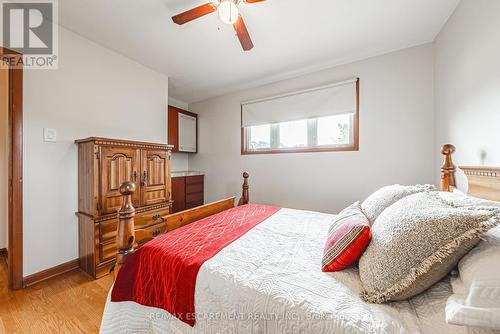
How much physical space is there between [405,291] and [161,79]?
134 inches

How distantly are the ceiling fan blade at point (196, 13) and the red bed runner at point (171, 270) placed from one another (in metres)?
1.63

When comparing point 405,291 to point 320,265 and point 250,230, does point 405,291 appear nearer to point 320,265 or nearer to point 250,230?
point 320,265

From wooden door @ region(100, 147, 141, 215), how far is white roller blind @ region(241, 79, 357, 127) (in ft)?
6.07

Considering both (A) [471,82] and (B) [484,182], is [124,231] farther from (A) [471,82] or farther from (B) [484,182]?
(A) [471,82]

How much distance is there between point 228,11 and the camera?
1.42 meters

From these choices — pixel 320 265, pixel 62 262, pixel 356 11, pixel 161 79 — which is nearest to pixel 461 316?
pixel 320 265

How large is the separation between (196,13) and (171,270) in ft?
5.89

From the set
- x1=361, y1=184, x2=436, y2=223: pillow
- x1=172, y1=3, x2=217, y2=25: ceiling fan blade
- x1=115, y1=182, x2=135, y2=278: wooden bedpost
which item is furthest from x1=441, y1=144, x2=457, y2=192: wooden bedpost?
x1=115, y1=182, x2=135, y2=278: wooden bedpost

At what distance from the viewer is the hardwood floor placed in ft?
4.33

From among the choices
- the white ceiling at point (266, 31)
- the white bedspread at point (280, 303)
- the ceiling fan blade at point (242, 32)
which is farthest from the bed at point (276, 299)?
the white ceiling at point (266, 31)

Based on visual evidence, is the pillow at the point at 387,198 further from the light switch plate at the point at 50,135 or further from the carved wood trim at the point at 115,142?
the light switch plate at the point at 50,135

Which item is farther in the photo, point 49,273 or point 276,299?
point 49,273

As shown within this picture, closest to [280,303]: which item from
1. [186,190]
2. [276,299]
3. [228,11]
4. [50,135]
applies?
[276,299]

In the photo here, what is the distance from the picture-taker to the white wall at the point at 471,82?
4.05 ft
